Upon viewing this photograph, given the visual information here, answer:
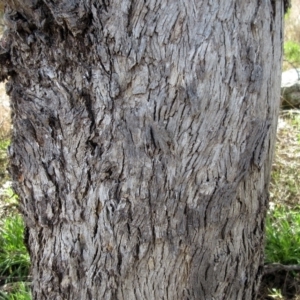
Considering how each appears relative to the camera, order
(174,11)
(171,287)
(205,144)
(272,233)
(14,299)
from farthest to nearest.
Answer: (272,233) < (14,299) < (171,287) < (205,144) < (174,11)

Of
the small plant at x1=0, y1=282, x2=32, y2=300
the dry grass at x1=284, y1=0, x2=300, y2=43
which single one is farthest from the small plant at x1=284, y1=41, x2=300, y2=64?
the small plant at x1=0, y1=282, x2=32, y2=300

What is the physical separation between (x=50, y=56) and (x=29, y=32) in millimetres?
88

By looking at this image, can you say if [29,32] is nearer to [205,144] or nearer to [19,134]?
[19,134]

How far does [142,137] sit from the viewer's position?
1426mm

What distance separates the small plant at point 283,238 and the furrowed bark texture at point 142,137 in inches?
48.5

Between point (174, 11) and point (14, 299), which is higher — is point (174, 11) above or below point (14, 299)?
above

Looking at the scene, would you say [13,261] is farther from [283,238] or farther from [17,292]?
[283,238]

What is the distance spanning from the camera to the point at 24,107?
4.83 ft

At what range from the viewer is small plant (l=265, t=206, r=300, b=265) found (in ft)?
9.18

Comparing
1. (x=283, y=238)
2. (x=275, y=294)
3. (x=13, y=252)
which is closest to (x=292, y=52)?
(x=283, y=238)

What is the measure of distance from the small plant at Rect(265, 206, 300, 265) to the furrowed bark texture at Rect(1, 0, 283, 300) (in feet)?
4.04

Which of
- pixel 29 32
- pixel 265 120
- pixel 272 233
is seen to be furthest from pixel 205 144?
pixel 272 233

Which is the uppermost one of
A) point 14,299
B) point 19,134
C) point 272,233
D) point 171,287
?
point 19,134

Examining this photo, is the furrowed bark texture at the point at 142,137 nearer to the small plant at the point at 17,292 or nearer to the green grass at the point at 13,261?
the small plant at the point at 17,292
